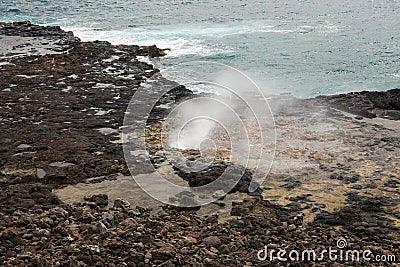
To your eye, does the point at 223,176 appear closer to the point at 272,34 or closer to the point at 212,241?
the point at 212,241

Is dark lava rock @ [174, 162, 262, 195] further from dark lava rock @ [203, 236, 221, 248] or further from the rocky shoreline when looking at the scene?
dark lava rock @ [203, 236, 221, 248]

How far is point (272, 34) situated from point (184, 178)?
31.2m

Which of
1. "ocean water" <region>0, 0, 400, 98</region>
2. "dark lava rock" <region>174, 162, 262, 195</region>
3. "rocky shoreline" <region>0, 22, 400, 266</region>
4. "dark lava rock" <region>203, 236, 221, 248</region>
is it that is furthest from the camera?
"ocean water" <region>0, 0, 400, 98</region>

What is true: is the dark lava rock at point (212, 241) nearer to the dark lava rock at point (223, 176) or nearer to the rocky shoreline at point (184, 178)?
the rocky shoreline at point (184, 178)

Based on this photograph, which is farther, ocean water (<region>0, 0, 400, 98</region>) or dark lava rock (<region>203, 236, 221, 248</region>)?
ocean water (<region>0, 0, 400, 98</region>)

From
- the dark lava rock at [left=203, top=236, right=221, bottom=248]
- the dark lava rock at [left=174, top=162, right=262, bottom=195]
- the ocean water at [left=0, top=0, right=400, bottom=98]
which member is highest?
the ocean water at [left=0, top=0, right=400, bottom=98]

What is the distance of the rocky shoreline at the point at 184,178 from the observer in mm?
8547

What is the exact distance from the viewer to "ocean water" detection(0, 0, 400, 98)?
87.6 ft

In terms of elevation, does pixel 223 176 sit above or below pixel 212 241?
above

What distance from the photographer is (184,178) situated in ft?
40.3

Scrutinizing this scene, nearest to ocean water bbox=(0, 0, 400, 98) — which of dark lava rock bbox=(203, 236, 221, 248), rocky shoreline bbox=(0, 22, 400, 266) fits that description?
rocky shoreline bbox=(0, 22, 400, 266)

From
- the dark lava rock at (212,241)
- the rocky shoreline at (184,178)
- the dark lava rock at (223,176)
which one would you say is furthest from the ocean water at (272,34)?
the dark lava rock at (212,241)

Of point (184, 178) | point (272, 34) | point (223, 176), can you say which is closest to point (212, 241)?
point (223, 176)

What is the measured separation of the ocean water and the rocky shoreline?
710 cm
